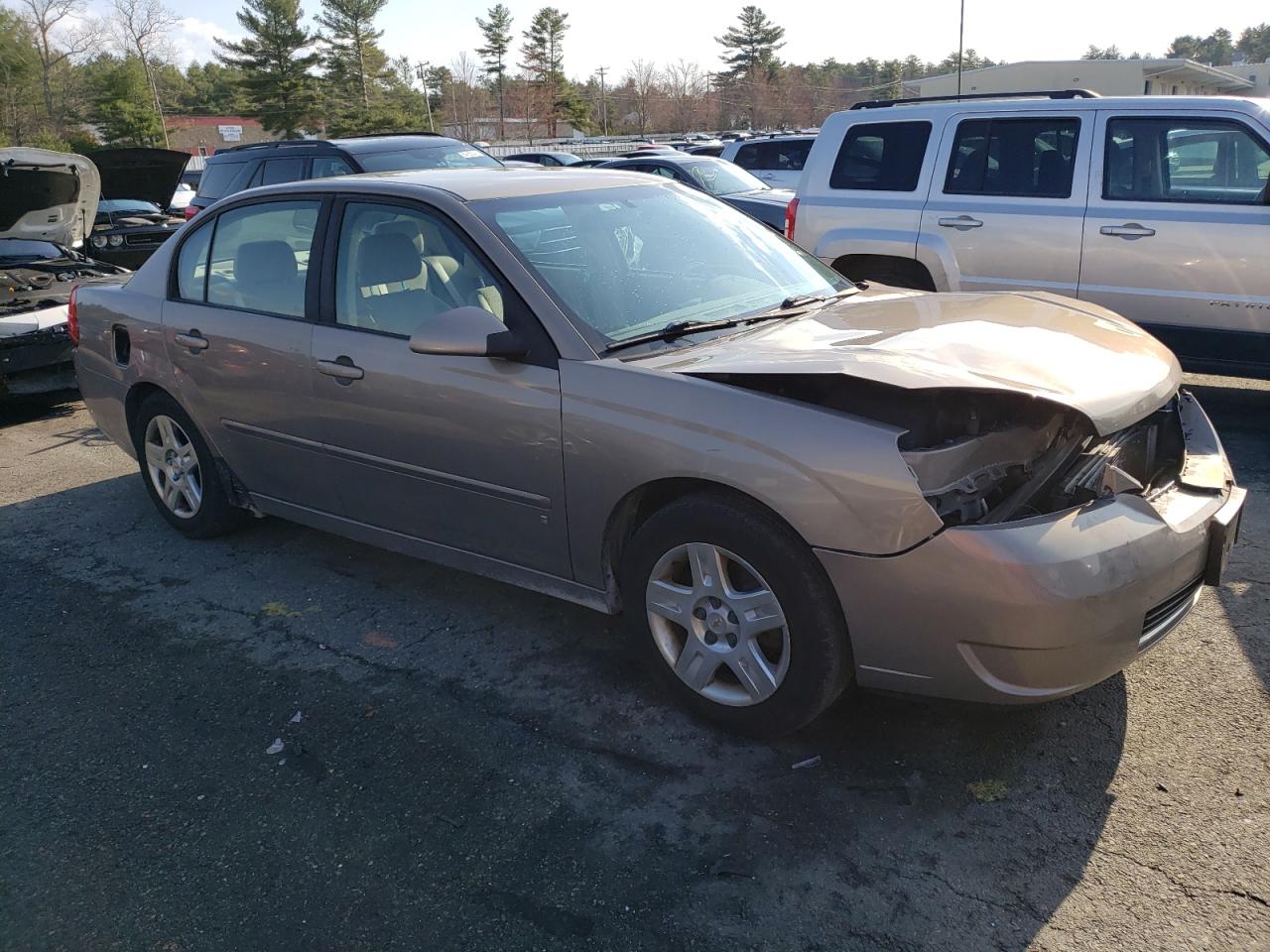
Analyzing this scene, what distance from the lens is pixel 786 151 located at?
658 inches

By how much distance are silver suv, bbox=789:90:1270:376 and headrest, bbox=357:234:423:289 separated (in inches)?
162

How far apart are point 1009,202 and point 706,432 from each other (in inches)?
181

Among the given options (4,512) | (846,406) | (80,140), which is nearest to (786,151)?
(4,512)

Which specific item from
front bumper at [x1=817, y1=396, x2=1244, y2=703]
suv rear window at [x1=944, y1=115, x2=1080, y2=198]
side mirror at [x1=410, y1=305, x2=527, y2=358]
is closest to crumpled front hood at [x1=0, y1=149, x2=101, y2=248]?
side mirror at [x1=410, y1=305, x2=527, y2=358]

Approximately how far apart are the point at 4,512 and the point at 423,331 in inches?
146

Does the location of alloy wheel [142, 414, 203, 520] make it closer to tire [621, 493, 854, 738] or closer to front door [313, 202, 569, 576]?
front door [313, 202, 569, 576]

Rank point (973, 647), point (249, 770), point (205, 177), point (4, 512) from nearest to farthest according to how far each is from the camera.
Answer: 1. point (973, 647)
2. point (249, 770)
3. point (4, 512)
4. point (205, 177)

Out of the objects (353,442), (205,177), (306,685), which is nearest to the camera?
(306,685)

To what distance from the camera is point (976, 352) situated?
310 cm

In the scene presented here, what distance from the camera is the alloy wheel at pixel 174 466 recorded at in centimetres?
494

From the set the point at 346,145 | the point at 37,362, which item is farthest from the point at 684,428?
the point at 346,145

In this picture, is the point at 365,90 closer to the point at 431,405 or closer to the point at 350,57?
the point at 350,57

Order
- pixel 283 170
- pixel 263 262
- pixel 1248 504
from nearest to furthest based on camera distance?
pixel 263 262 < pixel 1248 504 < pixel 283 170

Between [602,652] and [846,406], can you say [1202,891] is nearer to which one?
[846,406]
